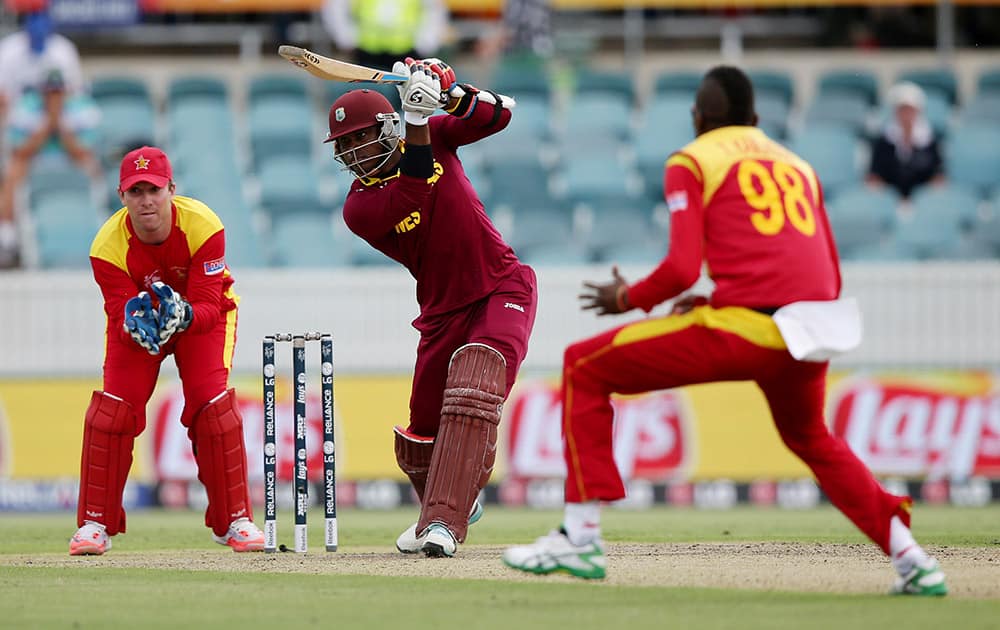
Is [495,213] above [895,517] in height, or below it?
above

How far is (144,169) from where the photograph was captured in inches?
317

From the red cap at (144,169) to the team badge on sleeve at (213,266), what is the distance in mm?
470

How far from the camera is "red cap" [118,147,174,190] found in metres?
8.03

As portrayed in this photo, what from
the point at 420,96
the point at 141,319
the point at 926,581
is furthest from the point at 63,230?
the point at 926,581

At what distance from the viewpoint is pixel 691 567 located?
7.52 meters

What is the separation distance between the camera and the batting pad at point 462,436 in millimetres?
7824

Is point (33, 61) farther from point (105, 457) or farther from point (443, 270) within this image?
point (443, 270)

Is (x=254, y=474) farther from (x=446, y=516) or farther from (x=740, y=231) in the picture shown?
(x=740, y=231)

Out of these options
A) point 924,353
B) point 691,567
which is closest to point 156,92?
point 924,353

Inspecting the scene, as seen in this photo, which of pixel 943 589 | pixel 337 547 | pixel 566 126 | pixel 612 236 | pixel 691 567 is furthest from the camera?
pixel 566 126

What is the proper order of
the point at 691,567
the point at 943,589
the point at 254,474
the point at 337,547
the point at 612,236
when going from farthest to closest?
the point at 612,236, the point at 254,474, the point at 337,547, the point at 691,567, the point at 943,589

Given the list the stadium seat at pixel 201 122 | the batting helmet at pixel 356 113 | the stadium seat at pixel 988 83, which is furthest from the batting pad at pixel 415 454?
the stadium seat at pixel 988 83

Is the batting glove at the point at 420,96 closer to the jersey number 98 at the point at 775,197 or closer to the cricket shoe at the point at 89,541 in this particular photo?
the jersey number 98 at the point at 775,197

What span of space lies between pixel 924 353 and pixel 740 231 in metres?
8.85
